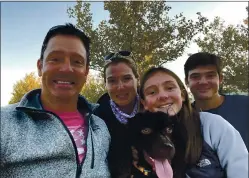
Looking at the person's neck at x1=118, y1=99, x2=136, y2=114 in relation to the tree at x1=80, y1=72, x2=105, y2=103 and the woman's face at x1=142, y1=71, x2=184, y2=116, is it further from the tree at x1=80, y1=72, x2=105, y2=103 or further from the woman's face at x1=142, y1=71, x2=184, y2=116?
the tree at x1=80, y1=72, x2=105, y2=103

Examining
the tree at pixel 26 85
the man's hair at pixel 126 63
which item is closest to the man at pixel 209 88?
the man's hair at pixel 126 63

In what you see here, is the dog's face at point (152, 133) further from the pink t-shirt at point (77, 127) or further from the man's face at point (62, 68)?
the man's face at point (62, 68)

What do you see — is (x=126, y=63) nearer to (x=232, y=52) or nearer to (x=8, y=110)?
(x=8, y=110)

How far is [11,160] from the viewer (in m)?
2.30

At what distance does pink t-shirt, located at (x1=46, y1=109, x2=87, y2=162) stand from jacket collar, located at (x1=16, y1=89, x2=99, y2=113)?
0.14m

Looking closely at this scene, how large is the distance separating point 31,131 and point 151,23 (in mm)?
17983

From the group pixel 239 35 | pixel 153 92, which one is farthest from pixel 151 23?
pixel 153 92

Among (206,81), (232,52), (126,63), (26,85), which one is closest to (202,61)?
(206,81)

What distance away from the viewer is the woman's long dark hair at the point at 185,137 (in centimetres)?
260

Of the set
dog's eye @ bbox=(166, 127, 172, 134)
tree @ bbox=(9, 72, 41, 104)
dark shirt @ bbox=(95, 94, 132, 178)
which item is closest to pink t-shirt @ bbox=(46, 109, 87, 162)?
dark shirt @ bbox=(95, 94, 132, 178)

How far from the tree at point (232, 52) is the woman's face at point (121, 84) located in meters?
20.2

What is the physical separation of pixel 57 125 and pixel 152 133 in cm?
88

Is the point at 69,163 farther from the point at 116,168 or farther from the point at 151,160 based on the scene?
the point at 151,160

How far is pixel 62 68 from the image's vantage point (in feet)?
9.29
